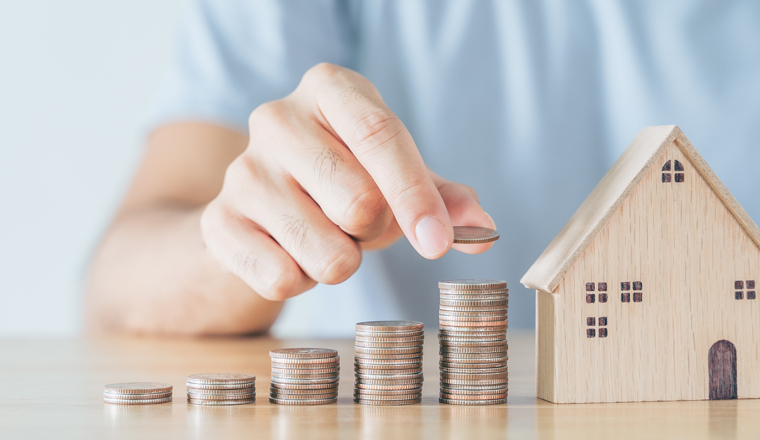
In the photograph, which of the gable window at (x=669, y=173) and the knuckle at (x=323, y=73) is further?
the knuckle at (x=323, y=73)

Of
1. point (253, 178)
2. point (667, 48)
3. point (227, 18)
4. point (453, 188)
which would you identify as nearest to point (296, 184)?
point (253, 178)

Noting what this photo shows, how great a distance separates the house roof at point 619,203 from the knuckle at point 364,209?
295mm

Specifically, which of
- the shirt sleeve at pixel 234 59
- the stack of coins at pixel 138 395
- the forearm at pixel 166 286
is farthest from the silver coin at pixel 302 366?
the shirt sleeve at pixel 234 59

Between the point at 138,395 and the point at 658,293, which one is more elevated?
the point at 658,293

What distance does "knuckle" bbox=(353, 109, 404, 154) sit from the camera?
3.94 ft

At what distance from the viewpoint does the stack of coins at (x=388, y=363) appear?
104 cm

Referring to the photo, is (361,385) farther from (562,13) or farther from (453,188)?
(562,13)

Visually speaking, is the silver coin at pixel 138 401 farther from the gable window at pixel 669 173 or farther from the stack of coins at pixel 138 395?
the gable window at pixel 669 173

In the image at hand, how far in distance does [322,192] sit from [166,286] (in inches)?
38.0

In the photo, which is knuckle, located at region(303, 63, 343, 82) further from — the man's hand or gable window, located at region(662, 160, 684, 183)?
gable window, located at region(662, 160, 684, 183)

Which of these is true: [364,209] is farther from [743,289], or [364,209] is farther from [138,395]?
[743,289]

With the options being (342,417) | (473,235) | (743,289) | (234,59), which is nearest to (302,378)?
(342,417)

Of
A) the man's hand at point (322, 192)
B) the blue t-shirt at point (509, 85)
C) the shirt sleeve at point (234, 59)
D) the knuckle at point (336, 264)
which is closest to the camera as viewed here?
the man's hand at point (322, 192)

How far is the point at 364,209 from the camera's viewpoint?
1.24 metres
